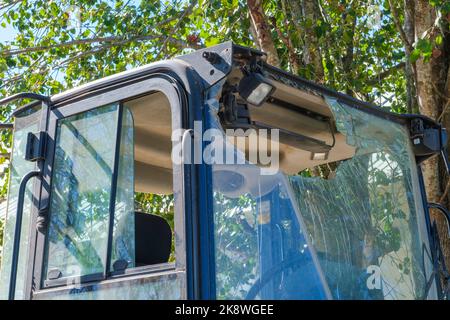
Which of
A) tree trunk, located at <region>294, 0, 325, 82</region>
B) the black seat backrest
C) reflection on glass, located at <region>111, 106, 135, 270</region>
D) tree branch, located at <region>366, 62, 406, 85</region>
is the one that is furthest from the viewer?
tree branch, located at <region>366, 62, 406, 85</region>

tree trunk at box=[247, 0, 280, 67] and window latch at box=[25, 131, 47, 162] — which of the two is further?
tree trunk at box=[247, 0, 280, 67]

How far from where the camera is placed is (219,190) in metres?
2.70


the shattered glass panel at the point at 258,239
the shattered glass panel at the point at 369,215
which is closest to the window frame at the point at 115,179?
the shattered glass panel at the point at 258,239

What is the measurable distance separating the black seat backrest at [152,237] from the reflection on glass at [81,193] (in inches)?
32.3

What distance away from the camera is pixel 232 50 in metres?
2.82

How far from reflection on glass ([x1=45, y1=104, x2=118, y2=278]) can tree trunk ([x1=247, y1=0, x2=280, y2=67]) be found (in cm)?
386

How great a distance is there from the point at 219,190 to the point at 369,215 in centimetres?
114

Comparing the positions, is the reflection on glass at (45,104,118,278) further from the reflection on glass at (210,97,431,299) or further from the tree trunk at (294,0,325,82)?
the tree trunk at (294,0,325,82)

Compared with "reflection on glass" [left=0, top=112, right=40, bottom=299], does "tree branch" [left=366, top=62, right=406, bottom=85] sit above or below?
above

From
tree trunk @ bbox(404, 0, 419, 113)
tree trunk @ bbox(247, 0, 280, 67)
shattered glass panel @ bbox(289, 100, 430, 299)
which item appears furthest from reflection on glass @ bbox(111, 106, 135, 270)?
tree trunk @ bbox(404, 0, 419, 113)

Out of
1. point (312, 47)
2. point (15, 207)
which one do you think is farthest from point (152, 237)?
point (312, 47)

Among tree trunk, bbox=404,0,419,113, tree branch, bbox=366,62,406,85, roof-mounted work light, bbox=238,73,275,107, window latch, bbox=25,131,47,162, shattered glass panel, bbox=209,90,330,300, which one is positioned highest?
tree branch, bbox=366,62,406,85

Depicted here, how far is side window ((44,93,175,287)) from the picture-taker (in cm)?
288

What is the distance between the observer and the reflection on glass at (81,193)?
115 inches
